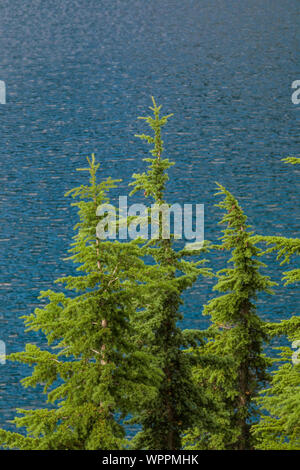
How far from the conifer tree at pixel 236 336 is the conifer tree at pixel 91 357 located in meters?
5.66

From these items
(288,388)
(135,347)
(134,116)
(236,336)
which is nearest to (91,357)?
(135,347)

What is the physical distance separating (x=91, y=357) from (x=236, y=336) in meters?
7.18

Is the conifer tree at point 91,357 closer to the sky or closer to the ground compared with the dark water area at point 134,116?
closer to the ground

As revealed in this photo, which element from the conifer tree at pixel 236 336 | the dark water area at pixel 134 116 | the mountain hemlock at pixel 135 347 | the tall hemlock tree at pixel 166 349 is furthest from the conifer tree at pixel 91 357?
the dark water area at pixel 134 116

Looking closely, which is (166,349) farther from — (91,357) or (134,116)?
(134,116)

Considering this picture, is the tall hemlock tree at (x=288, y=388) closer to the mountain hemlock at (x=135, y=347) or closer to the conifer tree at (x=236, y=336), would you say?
the mountain hemlock at (x=135, y=347)

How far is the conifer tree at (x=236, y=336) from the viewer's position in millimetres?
19469

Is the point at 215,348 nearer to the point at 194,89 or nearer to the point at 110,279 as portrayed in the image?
the point at 110,279

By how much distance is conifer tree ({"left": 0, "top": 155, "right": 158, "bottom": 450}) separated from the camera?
42.2ft

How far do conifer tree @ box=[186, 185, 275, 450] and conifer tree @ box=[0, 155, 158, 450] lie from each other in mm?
5662

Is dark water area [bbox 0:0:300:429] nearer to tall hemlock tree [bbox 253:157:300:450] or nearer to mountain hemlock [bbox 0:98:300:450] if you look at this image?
mountain hemlock [bbox 0:98:300:450]
